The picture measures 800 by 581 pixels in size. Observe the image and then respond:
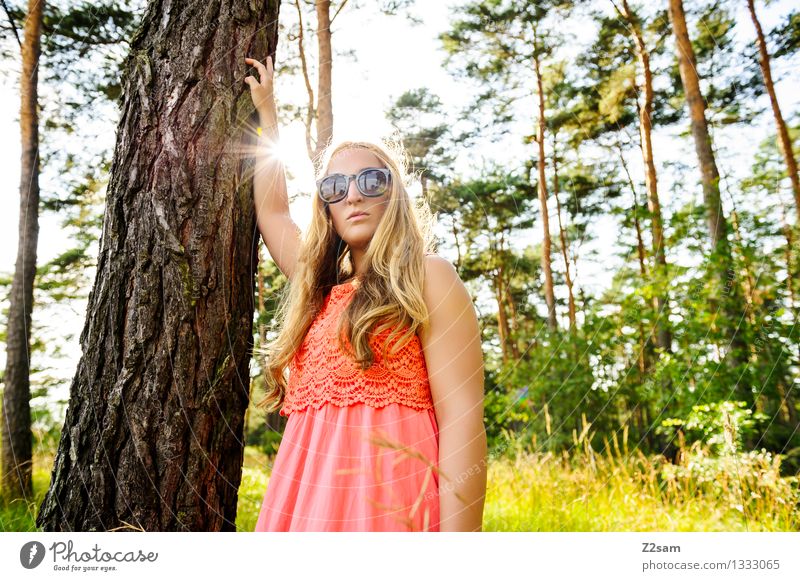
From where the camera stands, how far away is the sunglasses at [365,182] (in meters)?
1.47

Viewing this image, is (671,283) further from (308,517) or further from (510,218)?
(308,517)

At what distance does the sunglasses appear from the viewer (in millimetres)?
1471

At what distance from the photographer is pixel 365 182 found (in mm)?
1471

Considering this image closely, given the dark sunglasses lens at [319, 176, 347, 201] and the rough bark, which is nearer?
the dark sunglasses lens at [319, 176, 347, 201]

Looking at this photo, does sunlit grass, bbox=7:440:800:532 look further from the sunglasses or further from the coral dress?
the sunglasses

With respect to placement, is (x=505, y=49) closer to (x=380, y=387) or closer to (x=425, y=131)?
(x=425, y=131)

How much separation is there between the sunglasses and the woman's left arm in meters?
0.31

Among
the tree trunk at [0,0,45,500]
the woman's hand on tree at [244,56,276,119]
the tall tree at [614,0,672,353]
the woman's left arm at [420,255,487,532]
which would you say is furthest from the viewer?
the tall tree at [614,0,672,353]

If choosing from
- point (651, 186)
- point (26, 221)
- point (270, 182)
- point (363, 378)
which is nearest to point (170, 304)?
point (270, 182)

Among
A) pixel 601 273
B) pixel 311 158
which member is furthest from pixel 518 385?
pixel 311 158

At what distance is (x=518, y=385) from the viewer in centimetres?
548

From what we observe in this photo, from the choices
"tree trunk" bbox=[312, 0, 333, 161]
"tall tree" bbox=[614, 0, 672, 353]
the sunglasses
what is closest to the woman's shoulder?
the sunglasses

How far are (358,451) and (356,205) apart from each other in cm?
64
